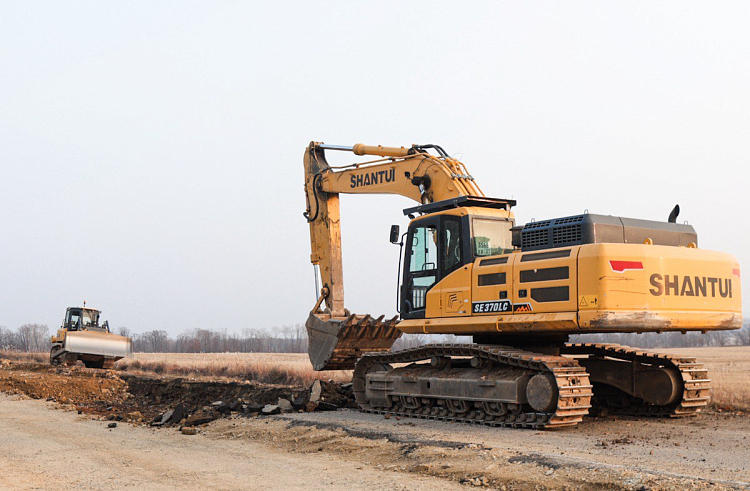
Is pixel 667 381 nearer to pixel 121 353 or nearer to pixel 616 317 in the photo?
pixel 616 317

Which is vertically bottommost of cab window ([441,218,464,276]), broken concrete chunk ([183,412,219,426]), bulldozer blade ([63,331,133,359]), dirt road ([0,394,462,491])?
dirt road ([0,394,462,491])

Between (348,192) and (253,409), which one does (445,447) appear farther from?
(348,192)

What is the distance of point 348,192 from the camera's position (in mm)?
19516

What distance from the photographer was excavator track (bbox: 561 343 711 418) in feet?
45.9

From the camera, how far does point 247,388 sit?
66.5 ft

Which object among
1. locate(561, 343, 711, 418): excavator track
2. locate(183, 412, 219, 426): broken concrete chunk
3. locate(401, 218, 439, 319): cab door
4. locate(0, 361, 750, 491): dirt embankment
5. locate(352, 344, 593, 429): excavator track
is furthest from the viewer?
locate(183, 412, 219, 426): broken concrete chunk

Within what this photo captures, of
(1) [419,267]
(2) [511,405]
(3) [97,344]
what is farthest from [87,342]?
(2) [511,405]

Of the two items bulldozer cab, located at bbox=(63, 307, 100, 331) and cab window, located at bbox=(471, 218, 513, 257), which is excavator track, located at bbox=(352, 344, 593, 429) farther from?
bulldozer cab, located at bbox=(63, 307, 100, 331)

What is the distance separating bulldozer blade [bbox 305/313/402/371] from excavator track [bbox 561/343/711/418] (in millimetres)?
4771

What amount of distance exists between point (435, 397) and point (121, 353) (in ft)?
87.9

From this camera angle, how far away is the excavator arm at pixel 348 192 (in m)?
16.9

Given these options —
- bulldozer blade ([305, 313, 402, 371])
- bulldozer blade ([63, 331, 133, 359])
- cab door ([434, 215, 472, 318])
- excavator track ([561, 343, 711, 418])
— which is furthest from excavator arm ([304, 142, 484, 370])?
bulldozer blade ([63, 331, 133, 359])

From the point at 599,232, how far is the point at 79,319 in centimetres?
3237

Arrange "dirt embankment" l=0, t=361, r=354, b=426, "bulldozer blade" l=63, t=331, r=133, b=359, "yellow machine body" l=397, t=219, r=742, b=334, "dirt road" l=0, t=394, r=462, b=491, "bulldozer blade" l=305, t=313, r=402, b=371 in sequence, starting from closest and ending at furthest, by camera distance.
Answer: "dirt road" l=0, t=394, r=462, b=491 → "yellow machine body" l=397, t=219, r=742, b=334 → "dirt embankment" l=0, t=361, r=354, b=426 → "bulldozer blade" l=305, t=313, r=402, b=371 → "bulldozer blade" l=63, t=331, r=133, b=359
